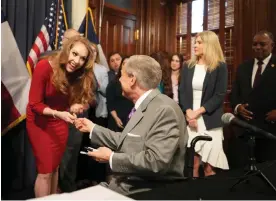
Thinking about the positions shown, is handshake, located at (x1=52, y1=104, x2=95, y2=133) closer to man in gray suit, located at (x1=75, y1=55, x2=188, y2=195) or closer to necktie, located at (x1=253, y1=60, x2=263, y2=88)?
man in gray suit, located at (x1=75, y1=55, x2=188, y2=195)

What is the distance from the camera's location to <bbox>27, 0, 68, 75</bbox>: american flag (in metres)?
2.82

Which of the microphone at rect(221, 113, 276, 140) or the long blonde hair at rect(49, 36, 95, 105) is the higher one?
the long blonde hair at rect(49, 36, 95, 105)

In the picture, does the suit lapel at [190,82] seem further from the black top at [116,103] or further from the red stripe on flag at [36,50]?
the red stripe on flag at [36,50]

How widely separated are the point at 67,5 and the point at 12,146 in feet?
5.02

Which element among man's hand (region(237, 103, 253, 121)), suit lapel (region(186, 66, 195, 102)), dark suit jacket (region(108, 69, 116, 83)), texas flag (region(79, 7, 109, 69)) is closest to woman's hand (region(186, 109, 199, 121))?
suit lapel (region(186, 66, 195, 102))

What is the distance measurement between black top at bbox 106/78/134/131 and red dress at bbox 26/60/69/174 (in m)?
0.81

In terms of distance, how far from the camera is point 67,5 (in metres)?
3.24

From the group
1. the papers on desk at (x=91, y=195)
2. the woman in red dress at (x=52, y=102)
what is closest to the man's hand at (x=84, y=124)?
the woman in red dress at (x=52, y=102)

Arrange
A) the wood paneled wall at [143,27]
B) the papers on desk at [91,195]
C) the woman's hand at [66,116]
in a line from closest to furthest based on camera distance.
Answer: the papers on desk at [91,195] < the woman's hand at [66,116] < the wood paneled wall at [143,27]

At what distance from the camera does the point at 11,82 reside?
2648 millimetres

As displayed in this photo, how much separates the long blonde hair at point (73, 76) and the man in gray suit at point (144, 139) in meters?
0.65

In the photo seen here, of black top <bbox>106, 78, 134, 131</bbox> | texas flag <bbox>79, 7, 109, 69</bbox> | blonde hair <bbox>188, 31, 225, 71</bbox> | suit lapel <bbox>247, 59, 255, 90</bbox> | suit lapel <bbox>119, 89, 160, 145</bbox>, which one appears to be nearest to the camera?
suit lapel <bbox>119, 89, 160, 145</bbox>

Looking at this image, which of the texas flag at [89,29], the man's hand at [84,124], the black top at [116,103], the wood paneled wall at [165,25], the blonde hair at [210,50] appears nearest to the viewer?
the man's hand at [84,124]

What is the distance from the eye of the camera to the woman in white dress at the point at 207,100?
2.53 meters
